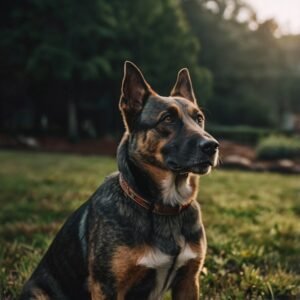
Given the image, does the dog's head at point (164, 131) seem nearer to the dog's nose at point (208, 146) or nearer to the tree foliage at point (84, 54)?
the dog's nose at point (208, 146)

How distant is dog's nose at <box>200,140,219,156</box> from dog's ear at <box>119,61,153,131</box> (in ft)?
1.93

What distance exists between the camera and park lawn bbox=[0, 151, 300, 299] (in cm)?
389

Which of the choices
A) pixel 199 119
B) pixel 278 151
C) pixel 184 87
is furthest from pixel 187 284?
pixel 278 151

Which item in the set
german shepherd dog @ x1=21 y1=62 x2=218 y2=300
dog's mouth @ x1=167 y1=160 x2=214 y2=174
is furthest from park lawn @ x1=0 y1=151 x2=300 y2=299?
dog's mouth @ x1=167 y1=160 x2=214 y2=174

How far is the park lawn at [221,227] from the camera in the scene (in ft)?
12.8

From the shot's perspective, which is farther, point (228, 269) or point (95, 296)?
point (228, 269)

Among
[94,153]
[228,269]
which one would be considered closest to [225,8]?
[94,153]

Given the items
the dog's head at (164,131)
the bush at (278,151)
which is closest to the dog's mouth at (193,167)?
the dog's head at (164,131)

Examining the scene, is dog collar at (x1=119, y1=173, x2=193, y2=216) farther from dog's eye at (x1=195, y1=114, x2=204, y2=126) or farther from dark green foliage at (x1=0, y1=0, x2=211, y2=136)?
dark green foliage at (x1=0, y1=0, x2=211, y2=136)

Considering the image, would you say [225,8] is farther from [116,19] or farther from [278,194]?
[278,194]

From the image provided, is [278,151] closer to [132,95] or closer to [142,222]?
[132,95]

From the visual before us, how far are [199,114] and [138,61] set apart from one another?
19.5 m

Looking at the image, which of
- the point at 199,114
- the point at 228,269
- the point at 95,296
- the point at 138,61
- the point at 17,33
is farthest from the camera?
the point at 138,61

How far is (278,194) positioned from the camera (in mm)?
9203
